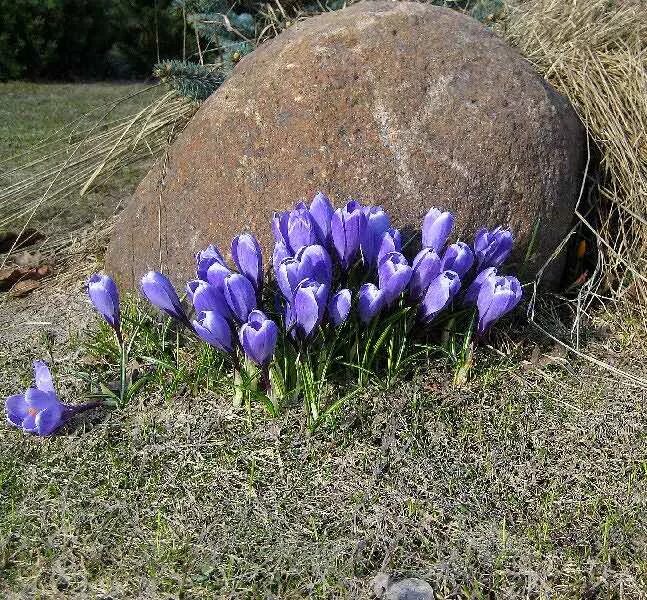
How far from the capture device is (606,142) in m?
2.95

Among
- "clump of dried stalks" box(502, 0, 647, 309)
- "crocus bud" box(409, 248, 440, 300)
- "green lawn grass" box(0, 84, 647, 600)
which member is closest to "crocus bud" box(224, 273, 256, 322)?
"green lawn grass" box(0, 84, 647, 600)

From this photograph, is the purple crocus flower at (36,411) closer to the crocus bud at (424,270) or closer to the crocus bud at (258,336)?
the crocus bud at (258,336)

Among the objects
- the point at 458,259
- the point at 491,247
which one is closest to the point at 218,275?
the point at 458,259

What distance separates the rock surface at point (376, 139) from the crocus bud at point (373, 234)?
21cm

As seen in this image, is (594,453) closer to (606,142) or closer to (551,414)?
(551,414)

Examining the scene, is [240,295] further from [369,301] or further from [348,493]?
[348,493]

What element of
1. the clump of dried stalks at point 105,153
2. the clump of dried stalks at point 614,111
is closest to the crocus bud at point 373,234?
the clump of dried stalks at point 614,111

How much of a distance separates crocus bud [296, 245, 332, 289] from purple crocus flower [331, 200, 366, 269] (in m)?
0.10

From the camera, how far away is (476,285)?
232 centimetres

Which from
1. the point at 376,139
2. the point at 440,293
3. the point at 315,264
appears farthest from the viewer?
the point at 376,139

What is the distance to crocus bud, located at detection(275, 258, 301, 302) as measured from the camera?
204 centimetres

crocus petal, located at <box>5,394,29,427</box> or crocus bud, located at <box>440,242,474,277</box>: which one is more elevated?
crocus bud, located at <box>440,242,474,277</box>

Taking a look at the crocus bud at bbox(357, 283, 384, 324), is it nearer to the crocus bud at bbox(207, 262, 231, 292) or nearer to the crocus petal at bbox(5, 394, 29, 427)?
the crocus bud at bbox(207, 262, 231, 292)

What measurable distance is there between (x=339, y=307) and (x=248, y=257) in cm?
31
